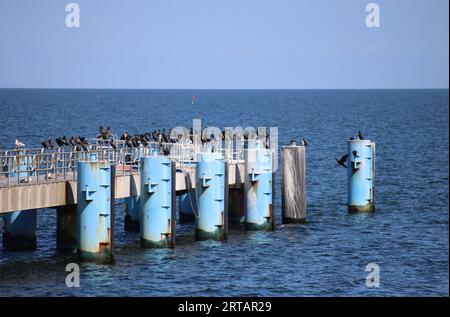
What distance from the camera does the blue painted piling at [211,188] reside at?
165ft

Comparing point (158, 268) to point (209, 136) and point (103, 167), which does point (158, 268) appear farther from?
point (209, 136)

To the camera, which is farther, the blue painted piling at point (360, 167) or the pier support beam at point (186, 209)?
the blue painted piling at point (360, 167)

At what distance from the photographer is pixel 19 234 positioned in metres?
50.2

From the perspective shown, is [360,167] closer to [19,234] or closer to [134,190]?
[134,190]

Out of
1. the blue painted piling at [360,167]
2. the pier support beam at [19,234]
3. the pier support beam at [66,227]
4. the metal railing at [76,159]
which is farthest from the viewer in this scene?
the blue painted piling at [360,167]

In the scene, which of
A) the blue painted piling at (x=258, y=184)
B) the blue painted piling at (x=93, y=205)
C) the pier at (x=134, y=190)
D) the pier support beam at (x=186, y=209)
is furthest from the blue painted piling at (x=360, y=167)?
the blue painted piling at (x=93, y=205)

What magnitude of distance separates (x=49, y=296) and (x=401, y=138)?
280ft

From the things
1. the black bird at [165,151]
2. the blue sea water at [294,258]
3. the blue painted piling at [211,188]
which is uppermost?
the black bird at [165,151]

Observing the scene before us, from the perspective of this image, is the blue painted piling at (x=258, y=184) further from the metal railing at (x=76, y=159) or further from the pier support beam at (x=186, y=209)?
the pier support beam at (x=186, y=209)

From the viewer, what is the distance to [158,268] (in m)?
47.1

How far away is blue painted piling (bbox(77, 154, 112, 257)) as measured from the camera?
45156 mm

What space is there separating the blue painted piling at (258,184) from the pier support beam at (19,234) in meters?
9.05

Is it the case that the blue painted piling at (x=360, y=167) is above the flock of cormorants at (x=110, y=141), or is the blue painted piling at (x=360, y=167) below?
below
